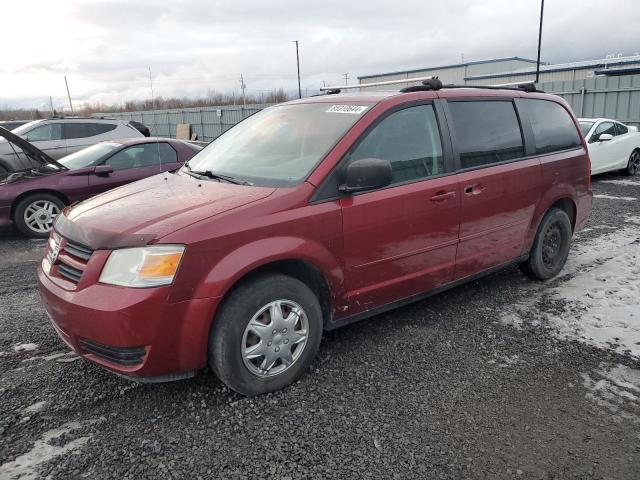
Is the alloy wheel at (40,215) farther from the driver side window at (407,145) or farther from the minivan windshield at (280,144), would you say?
the driver side window at (407,145)

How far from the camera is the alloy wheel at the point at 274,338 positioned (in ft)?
9.56

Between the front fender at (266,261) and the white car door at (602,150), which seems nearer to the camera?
the front fender at (266,261)

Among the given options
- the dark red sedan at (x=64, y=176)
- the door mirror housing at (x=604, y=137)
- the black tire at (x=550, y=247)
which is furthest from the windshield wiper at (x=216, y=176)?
the door mirror housing at (x=604, y=137)

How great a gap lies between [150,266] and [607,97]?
60.2 feet

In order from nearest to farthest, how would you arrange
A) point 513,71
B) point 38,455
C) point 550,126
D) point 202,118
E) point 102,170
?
1. point 38,455
2. point 550,126
3. point 102,170
4. point 202,118
5. point 513,71

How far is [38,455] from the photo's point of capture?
2523 millimetres

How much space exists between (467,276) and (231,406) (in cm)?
218

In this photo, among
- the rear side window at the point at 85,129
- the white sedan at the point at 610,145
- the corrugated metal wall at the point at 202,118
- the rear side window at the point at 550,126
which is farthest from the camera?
the corrugated metal wall at the point at 202,118

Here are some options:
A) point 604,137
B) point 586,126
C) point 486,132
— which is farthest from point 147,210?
point 586,126

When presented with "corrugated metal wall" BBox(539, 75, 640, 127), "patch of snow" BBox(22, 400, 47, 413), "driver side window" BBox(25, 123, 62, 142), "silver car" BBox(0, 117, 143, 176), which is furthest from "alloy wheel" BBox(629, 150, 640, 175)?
"driver side window" BBox(25, 123, 62, 142)

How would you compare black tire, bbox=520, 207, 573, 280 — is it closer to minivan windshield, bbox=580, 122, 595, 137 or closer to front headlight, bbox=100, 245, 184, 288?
front headlight, bbox=100, 245, 184, 288

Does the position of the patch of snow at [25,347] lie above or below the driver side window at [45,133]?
below

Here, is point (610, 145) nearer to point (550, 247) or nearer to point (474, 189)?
point (550, 247)

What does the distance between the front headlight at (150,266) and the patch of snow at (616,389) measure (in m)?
2.49
